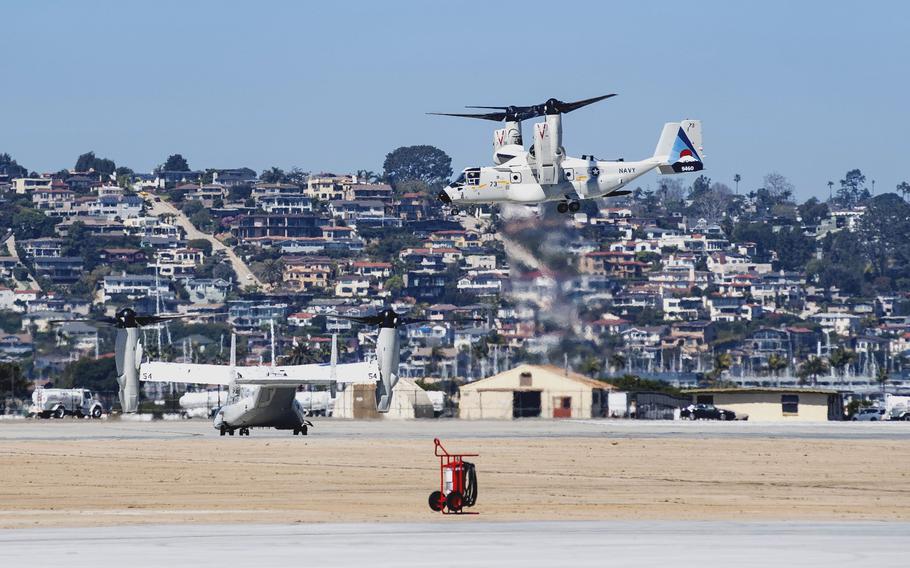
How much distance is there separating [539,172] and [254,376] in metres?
15.2

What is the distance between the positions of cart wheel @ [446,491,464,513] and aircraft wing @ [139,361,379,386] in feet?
117

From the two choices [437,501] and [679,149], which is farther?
[679,149]

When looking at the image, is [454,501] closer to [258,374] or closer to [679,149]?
[258,374]

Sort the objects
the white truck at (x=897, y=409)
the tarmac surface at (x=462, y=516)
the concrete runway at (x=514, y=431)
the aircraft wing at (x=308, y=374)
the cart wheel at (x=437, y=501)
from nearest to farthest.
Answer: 1. the tarmac surface at (x=462, y=516)
2. the cart wheel at (x=437, y=501)
3. the aircraft wing at (x=308, y=374)
4. the concrete runway at (x=514, y=431)
5. the white truck at (x=897, y=409)

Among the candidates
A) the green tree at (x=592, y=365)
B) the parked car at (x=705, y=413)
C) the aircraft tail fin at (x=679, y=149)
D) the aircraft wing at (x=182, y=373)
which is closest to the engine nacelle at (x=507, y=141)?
the aircraft tail fin at (x=679, y=149)

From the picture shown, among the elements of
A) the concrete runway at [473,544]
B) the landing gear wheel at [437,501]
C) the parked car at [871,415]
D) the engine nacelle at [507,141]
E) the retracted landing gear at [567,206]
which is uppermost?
the engine nacelle at [507,141]

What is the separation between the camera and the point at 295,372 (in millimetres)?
77062

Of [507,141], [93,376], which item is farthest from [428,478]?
[93,376]

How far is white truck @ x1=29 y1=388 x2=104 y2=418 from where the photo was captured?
131625 millimetres

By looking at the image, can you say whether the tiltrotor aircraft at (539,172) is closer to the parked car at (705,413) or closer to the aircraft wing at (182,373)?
the aircraft wing at (182,373)

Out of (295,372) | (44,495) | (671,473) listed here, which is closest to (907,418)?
(295,372)

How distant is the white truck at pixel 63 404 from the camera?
5182 inches

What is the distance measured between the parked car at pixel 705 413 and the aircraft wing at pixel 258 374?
155ft

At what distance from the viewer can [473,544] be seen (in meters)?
32.2
